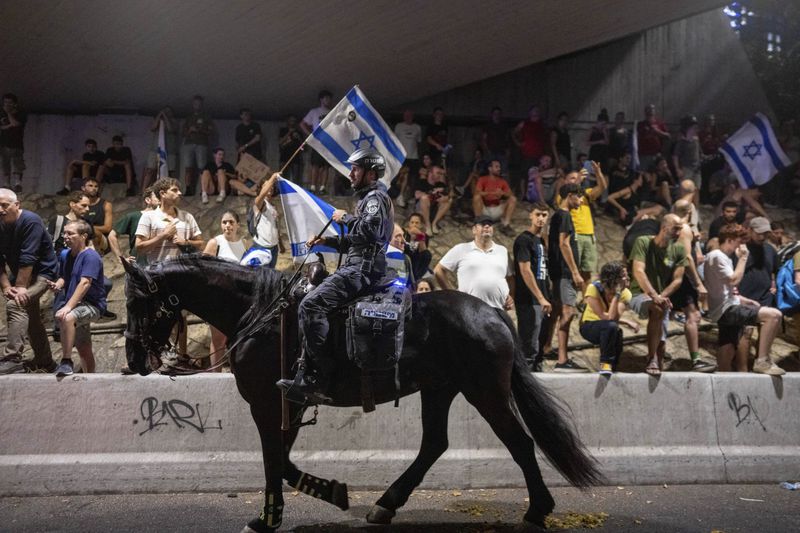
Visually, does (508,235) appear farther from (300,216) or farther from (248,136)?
(300,216)

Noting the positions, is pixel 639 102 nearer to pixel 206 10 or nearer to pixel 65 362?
pixel 206 10

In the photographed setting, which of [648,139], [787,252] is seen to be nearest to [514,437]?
[787,252]

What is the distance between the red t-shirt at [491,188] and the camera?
15648 mm

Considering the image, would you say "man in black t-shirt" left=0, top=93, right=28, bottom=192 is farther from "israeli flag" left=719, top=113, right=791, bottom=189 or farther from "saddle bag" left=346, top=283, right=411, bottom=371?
"israeli flag" left=719, top=113, right=791, bottom=189

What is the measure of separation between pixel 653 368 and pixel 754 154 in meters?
10.8

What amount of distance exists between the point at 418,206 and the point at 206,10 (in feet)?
17.2

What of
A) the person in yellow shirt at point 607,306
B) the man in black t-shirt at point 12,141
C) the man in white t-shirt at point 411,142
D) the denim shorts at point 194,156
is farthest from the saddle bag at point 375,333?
the man in black t-shirt at point 12,141

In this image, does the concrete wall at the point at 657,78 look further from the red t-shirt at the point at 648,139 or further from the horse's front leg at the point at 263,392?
the horse's front leg at the point at 263,392

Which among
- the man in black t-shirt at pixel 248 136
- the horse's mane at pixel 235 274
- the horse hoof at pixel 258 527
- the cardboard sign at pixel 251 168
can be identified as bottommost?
the horse hoof at pixel 258 527

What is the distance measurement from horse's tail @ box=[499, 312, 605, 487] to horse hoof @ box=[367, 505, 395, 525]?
138 centimetres

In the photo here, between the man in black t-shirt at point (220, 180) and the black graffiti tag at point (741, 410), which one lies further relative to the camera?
the man in black t-shirt at point (220, 180)

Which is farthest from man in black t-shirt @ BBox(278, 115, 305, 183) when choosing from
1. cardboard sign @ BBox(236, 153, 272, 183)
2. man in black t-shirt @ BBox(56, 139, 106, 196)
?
man in black t-shirt @ BBox(56, 139, 106, 196)

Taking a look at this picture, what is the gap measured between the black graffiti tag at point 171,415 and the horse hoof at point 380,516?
1.85 metres

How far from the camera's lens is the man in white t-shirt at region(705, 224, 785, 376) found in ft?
31.6
